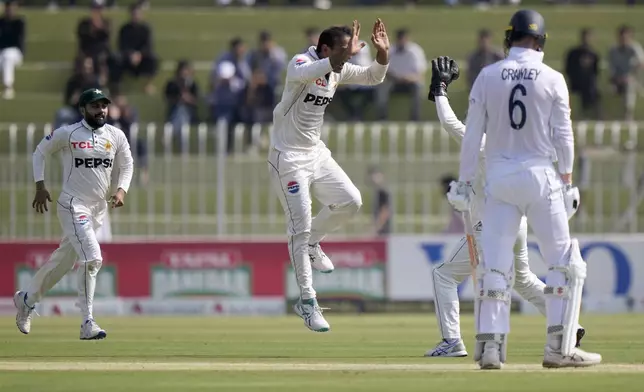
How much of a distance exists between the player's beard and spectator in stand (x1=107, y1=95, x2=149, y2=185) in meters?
5.97

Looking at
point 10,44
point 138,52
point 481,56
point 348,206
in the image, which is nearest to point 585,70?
point 481,56

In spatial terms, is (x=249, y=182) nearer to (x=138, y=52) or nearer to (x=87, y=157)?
(x=138, y=52)

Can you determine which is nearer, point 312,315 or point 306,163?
point 312,315

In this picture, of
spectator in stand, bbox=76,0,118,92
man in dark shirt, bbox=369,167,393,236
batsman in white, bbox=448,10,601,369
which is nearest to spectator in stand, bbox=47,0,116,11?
spectator in stand, bbox=76,0,118,92

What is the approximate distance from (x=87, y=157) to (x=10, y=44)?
12.7 meters

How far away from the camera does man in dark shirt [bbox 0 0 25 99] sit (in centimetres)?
2591

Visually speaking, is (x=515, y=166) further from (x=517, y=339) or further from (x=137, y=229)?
(x=137, y=229)

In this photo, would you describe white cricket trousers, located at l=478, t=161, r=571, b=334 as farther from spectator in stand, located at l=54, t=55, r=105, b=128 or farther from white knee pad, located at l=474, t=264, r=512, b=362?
spectator in stand, located at l=54, t=55, r=105, b=128

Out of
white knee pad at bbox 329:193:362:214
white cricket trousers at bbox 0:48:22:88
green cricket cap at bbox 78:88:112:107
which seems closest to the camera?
white knee pad at bbox 329:193:362:214

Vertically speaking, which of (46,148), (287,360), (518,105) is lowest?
(287,360)

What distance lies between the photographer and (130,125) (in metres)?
21.6

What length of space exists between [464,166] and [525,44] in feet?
2.96

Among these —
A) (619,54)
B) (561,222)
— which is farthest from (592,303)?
(561,222)

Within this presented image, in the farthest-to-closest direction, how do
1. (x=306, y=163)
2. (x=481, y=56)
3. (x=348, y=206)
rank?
(x=481, y=56) < (x=348, y=206) < (x=306, y=163)
